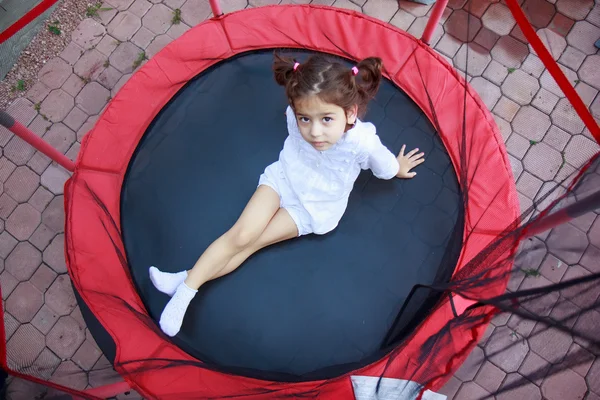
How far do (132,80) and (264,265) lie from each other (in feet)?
2.88

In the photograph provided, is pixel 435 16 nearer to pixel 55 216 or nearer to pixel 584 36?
pixel 584 36

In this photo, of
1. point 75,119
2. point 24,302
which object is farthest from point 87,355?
point 75,119

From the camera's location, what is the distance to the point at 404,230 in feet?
→ 5.87

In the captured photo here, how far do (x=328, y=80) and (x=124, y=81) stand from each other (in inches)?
51.4

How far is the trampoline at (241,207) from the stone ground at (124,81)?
414mm

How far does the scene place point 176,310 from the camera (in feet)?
5.31

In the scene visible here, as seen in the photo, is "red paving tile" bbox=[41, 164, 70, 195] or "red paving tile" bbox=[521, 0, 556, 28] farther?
"red paving tile" bbox=[521, 0, 556, 28]

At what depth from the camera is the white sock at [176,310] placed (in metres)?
1.62

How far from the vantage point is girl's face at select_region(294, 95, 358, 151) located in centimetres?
136

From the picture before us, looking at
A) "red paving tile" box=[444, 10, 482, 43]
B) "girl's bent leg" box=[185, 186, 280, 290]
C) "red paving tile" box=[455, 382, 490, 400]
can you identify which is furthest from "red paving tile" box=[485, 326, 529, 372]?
"red paving tile" box=[444, 10, 482, 43]

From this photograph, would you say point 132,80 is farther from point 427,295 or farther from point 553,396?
point 553,396

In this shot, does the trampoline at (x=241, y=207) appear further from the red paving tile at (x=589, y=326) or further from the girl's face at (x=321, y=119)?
the red paving tile at (x=589, y=326)

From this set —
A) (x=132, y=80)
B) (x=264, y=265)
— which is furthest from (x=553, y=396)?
(x=132, y=80)

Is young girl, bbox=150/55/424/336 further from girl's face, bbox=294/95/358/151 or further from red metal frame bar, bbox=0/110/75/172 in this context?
red metal frame bar, bbox=0/110/75/172
